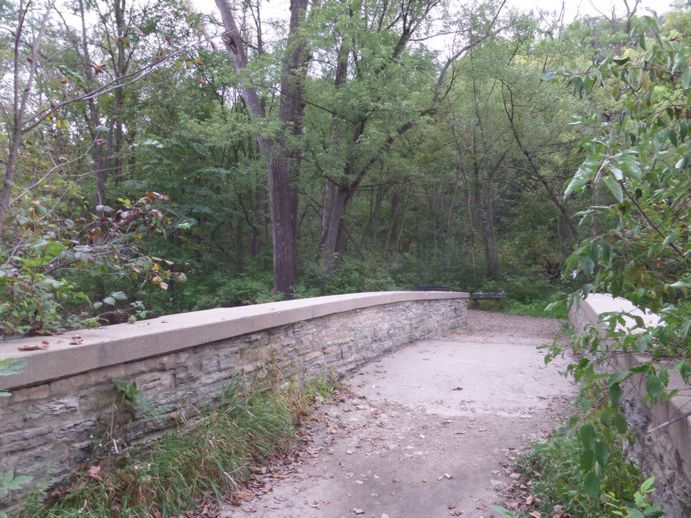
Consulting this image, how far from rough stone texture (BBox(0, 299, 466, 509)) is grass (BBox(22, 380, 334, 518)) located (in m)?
0.12

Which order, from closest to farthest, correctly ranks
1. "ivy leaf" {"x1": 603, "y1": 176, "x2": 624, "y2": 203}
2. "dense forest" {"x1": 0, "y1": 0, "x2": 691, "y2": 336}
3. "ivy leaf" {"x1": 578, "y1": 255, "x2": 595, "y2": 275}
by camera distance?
1. "ivy leaf" {"x1": 603, "y1": 176, "x2": 624, "y2": 203}
2. "ivy leaf" {"x1": 578, "y1": 255, "x2": 595, "y2": 275}
3. "dense forest" {"x1": 0, "y1": 0, "x2": 691, "y2": 336}

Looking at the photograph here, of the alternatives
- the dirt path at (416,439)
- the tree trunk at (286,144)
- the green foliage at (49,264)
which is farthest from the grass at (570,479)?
the tree trunk at (286,144)

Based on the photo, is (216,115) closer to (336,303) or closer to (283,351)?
(336,303)

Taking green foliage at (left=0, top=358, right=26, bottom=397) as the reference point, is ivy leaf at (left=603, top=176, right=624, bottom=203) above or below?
above

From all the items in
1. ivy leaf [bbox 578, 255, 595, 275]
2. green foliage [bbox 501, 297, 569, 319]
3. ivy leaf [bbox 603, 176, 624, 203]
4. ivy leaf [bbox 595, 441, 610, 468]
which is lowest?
green foliage [bbox 501, 297, 569, 319]

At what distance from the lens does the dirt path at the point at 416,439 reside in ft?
10.6

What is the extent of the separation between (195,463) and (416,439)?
1.86 metres

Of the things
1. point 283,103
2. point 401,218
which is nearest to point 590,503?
point 283,103

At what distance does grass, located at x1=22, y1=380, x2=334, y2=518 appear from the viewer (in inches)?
104

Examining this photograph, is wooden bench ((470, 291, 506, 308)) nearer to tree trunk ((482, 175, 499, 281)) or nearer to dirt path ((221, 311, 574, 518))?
tree trunk ((482, 175, 499, 281))

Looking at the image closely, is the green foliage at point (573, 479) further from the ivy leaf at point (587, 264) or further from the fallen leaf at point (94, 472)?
the fallen leaf at point (94, 472)

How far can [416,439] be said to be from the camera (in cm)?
421

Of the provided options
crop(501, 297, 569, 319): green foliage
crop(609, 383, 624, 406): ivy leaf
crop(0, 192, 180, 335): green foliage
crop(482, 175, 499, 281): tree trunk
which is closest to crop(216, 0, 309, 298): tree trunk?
crop(501, 297, 569, 319): green foliage

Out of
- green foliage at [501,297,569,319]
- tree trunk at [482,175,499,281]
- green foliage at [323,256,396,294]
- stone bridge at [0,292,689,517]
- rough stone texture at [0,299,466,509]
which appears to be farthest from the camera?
tree trunk at [482,175,499,281]
